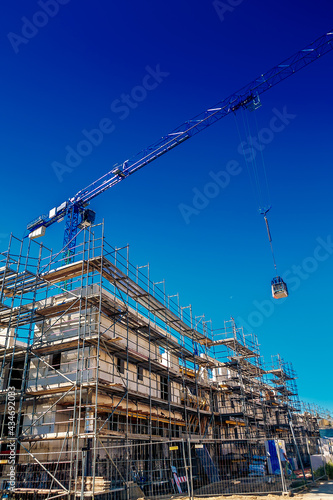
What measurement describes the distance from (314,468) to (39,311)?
14.0 meters

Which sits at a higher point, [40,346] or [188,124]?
[188,124]

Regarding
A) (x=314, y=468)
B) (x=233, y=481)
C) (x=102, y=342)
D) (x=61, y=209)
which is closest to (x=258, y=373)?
(x=314, y=468)

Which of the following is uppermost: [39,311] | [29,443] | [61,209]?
[61,209]

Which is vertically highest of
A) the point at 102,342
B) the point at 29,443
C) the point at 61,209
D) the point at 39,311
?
the point at 61,209

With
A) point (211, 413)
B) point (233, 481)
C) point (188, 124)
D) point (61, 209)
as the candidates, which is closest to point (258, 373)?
point (211, 413)

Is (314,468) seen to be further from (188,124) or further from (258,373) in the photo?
(188,124)

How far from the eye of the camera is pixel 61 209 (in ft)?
142

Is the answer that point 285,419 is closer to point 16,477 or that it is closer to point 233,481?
point 233,481

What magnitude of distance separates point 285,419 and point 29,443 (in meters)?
31.5

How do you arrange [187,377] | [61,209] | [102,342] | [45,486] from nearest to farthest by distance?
[45,486] < [102,342] < [187,377] < [61,209]

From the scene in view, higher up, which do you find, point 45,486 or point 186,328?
point 186,328

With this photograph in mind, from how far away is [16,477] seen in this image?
14.2 m

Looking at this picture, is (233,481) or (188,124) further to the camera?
(188,124)

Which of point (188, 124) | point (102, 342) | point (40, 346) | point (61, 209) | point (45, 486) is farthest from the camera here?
point (61, 209)
